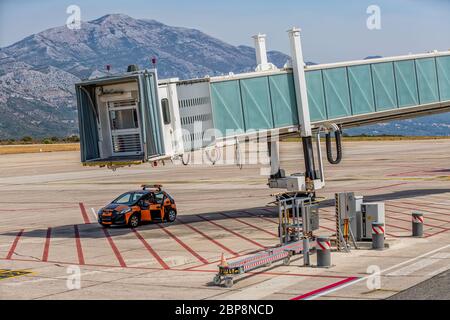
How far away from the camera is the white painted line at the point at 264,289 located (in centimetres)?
2375

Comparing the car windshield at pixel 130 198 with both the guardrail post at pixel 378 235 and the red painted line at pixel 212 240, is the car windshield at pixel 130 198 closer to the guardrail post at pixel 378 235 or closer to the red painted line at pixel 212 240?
the red painted line at pixel 212 240

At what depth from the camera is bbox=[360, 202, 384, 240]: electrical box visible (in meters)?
33.0

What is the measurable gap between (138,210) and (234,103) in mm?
8168

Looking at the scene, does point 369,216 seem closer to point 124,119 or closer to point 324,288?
point 324,288

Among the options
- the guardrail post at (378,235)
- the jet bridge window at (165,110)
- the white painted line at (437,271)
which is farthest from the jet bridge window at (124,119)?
the white painted line at (437,271)

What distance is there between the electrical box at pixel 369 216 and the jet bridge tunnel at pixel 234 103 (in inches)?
347

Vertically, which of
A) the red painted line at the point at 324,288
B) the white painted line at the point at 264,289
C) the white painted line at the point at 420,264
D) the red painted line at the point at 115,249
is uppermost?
the red painted line at the point at 115,249
